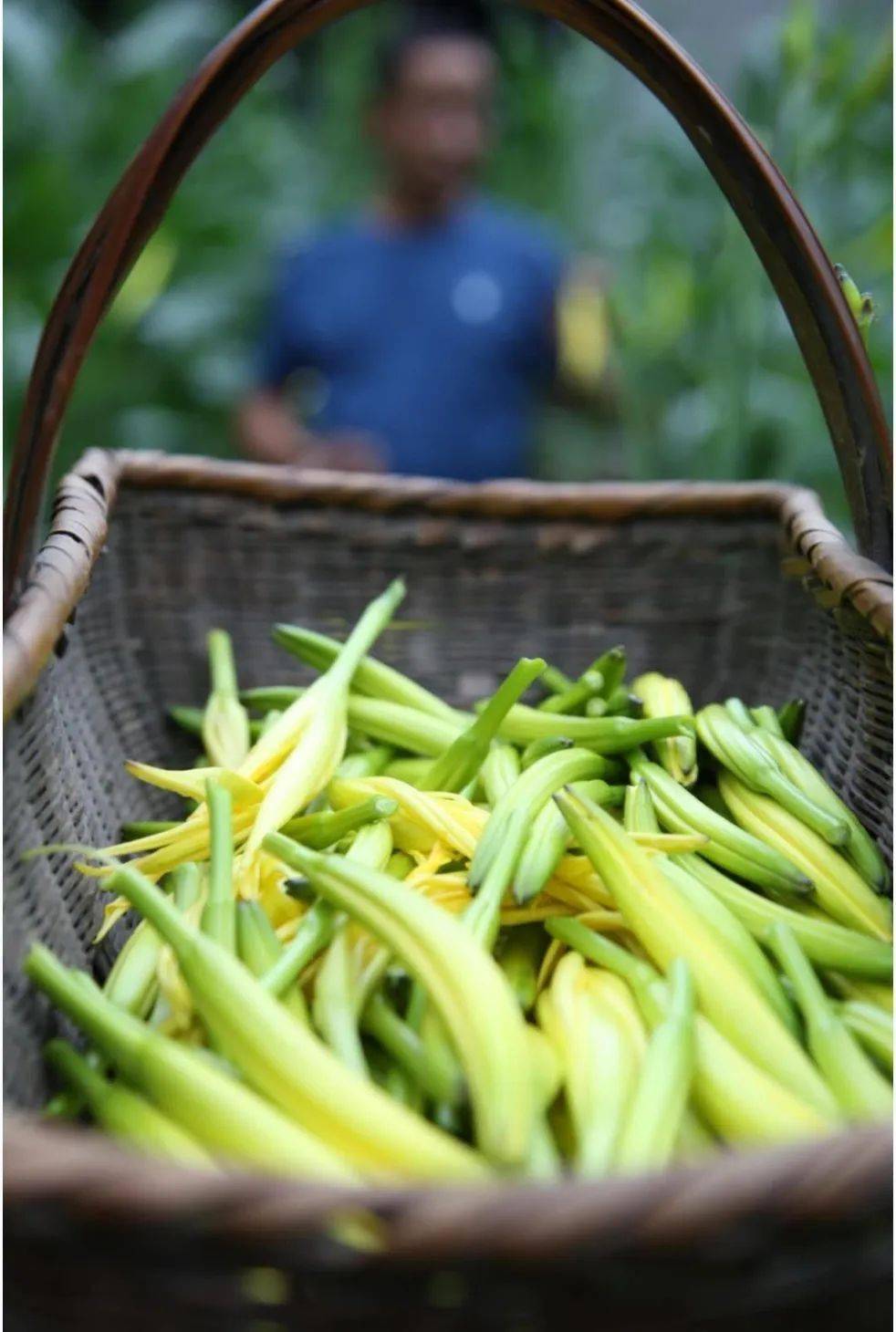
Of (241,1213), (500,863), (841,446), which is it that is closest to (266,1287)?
(241,1213)

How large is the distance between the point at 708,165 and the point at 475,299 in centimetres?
154

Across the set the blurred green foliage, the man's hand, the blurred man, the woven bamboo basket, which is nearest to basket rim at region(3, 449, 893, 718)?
the woven bamboo basket

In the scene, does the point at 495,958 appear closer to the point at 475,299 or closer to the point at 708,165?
the point at 708,165

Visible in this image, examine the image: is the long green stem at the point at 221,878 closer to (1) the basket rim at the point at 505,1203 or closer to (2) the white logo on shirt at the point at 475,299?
(1) the basket rim at the point at 505,1203

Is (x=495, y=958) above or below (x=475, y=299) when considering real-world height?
below

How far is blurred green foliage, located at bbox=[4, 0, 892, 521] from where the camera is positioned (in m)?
1.91

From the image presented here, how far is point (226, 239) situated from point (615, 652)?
2.50m

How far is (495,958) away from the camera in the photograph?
2.72ft

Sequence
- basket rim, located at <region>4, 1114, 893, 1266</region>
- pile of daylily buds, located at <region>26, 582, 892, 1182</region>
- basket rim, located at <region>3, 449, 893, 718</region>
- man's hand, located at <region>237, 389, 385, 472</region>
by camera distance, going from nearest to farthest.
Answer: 1. basket rim, located at <region>4, 1114, 893, 1266</region>
2. pile of daylily buds, located at <region>26, 582, 892, 1182</region>
3. basket rim, located at <region>3, 449, 893, 718</region>
4. man's hand, located at <region>237, 389, 385, 472</region>

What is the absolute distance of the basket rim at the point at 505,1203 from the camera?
46cm

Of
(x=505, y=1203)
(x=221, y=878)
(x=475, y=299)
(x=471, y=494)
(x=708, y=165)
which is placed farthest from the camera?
(x=475, y=299)

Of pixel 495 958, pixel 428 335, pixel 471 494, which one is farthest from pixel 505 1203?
pixel 428 335

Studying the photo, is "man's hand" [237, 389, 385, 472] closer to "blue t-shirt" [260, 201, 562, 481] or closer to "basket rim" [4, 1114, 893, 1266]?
"blue t-shirt" [260, 201, 562, 481]

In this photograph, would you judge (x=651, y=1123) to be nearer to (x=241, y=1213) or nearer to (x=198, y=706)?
(x=241, y=1213)
